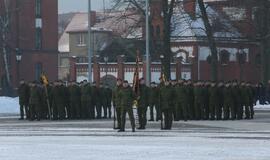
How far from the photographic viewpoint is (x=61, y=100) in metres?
39.0

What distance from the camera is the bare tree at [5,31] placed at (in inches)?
2970

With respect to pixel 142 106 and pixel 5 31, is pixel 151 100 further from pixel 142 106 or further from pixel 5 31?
pixel 5 31

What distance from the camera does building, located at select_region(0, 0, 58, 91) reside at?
82.9m

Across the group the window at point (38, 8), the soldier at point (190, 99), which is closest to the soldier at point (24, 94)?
the soldier at point (190, 99)

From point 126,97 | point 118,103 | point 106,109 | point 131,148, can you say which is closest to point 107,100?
point 106,109

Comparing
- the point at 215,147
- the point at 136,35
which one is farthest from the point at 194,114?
the point at 136,35

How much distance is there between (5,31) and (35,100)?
4017cm

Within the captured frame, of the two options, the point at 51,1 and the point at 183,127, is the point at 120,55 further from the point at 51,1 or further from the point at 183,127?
the point at 183,127

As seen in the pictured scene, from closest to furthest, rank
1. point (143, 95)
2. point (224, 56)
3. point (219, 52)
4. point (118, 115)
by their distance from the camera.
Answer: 1. point (118, 115)
2. point (143, 95)
3. point (219, 52)
4. point (224, 56)

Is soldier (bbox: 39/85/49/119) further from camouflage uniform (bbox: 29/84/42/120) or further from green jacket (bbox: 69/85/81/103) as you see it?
green jacket (bbox: 69/85/81/103)

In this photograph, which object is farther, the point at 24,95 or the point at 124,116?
the point at 24,95

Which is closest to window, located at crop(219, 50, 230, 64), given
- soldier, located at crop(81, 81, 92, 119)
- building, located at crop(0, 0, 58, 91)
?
building, located at crop(0, 0, 58, 91)

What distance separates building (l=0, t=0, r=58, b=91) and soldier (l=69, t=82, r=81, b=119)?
4248 cm

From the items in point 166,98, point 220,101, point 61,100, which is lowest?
point 220,101
